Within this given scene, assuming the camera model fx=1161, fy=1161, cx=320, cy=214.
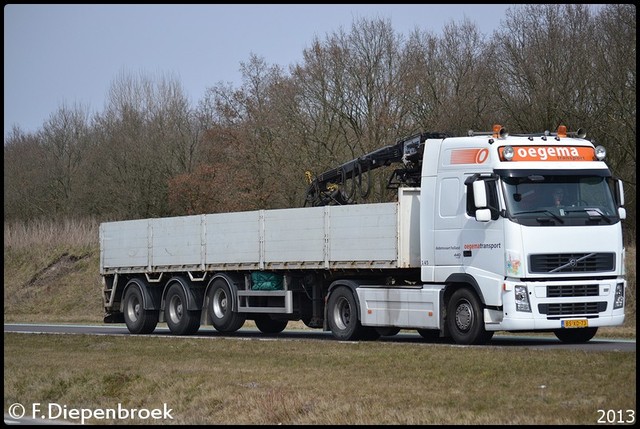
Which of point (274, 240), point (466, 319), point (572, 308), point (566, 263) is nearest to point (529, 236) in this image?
point (566, 263)

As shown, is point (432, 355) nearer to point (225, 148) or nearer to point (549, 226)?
point (549, 226)

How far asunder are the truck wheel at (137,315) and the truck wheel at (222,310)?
2.62m

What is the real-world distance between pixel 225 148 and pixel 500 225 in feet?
110

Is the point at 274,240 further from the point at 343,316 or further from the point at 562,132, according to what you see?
the point at 562,132

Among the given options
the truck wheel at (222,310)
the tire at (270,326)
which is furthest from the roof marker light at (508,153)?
the tire at (270,326)

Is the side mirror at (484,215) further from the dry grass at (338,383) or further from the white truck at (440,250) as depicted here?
the dry grass at (338,383)

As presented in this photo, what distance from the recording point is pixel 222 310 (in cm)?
2700

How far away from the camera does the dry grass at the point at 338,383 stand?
12.5 meters

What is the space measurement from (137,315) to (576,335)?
12.3 m

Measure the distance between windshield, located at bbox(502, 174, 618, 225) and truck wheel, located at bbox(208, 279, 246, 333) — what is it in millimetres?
8788

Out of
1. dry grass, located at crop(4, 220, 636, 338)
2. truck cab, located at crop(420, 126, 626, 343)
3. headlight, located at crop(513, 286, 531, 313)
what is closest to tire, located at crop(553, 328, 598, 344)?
truck cab, located at crop(420, 126, 626, 343)

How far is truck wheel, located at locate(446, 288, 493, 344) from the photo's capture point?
20.1 m

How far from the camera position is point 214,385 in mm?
15297

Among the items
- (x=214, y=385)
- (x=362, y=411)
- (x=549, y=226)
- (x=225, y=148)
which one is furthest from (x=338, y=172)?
(x=225, y=148)
